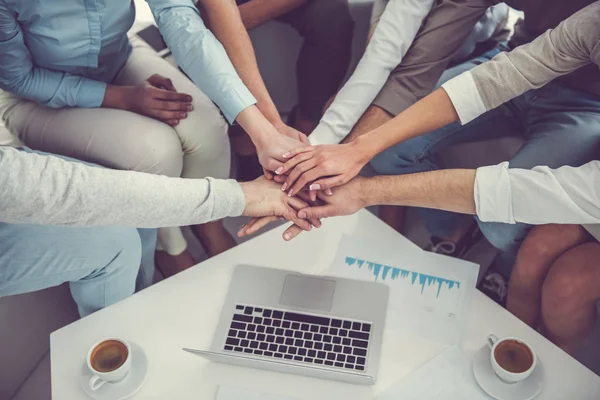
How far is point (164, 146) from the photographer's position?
5.03 ft

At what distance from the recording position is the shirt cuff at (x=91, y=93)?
151cm

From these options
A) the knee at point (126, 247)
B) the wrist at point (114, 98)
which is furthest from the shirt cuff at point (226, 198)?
the wrist at point (114, 98)

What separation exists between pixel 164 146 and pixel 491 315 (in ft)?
2.90

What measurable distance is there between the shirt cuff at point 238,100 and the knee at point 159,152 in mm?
186

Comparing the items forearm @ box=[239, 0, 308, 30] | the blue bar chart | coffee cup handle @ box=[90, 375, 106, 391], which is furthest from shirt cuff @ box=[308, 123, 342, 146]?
coffee cup handle @ box=[90, 375, 106, 391]

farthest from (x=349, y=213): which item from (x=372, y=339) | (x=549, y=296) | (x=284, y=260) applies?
(x=549, y=296)

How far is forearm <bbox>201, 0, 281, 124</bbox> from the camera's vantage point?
1.54 meters

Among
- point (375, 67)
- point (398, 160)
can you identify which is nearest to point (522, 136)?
point (398, 160)

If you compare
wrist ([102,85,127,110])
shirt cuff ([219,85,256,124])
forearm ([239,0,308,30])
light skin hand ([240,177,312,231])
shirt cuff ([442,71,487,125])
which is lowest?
light skin hand ([240,177,312,231])

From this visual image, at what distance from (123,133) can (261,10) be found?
0.57 m

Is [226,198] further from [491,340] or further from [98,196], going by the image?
[491,340]

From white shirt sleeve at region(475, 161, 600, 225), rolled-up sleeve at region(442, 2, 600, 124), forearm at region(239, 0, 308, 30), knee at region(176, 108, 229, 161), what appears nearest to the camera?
white shirt sleeve at region(475, 161, 600, 225)

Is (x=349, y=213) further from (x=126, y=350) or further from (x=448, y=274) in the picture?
(x=126, y=350)

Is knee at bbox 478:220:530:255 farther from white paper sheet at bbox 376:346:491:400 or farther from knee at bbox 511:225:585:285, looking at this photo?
white paper sheet at bbox 376:346:491:400
